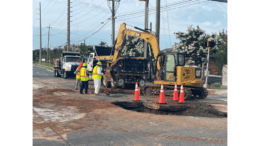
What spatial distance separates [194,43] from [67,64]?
45.7ft

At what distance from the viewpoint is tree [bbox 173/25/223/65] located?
2637cm

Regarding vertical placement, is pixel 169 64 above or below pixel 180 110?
above

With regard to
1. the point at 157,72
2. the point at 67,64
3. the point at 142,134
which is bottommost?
the point at 142,134

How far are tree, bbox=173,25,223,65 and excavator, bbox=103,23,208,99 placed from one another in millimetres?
10383

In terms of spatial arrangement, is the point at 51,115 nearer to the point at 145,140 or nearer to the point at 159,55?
the point at 145,140

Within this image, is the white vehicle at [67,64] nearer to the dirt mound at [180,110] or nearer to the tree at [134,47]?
the tree at [134,47]

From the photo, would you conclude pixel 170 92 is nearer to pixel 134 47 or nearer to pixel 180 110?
pixel 180 110

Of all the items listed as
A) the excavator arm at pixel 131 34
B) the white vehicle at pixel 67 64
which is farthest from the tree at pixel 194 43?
the white vehicle at pixel 67 64

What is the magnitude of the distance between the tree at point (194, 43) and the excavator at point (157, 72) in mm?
10383

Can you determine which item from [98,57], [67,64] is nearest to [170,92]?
[98,57]

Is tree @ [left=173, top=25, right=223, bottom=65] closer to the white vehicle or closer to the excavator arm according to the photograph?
the excavator arm

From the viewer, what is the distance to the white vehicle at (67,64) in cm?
2755

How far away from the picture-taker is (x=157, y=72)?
14.9 metres

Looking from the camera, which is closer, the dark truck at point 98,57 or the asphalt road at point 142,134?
the asphalt road at point 142,134
